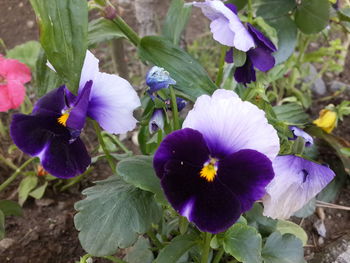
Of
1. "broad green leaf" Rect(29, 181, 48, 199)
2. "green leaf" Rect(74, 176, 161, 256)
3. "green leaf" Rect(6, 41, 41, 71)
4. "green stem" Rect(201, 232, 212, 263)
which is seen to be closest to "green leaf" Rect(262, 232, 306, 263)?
"green stem" Rect(201, 232, 212, 263)

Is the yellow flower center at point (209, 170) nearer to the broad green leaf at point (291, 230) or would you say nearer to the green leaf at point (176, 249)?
the green leaf at point (176, 249)

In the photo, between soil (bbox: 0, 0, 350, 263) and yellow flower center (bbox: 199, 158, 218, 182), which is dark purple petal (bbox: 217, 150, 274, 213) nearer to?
yellow flower center (bbox: 199, 158, 218, 182)

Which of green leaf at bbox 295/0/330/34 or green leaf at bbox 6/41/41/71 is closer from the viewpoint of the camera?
green leaf at bbox 295/0/330/34

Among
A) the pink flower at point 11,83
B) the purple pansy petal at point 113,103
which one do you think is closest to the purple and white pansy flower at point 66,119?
the purple pansy petal at point 113,103

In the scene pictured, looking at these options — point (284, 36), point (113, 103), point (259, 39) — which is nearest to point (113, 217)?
point (113, 103)

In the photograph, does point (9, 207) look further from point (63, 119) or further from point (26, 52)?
point (26, 52)
